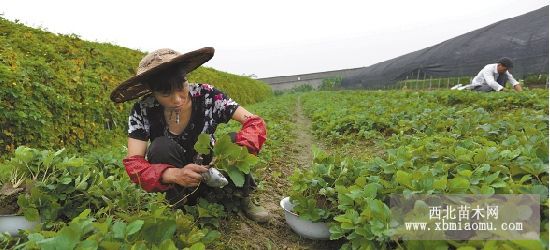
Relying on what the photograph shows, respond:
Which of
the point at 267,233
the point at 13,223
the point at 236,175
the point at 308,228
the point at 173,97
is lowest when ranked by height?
the point at 267,233

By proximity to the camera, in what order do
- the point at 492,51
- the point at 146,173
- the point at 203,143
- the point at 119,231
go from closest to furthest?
the point at 119,231 < the point at 203,143 < the point at 146,173 < the point at 492,51

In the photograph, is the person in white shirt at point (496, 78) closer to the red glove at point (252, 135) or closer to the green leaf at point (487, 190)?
the red glove at point (252, 135)

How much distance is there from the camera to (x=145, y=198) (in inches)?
80.2

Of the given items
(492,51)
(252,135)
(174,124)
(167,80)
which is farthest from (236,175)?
(492,51)

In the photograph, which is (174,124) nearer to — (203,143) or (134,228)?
(203,143)

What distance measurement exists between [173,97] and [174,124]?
14.5 inches

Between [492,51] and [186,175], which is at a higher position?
[492,51]

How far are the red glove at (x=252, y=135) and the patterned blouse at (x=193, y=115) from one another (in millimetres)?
235

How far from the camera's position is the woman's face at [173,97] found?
7.17ft

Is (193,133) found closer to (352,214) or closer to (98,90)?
(352,214)

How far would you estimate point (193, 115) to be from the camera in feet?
8.29

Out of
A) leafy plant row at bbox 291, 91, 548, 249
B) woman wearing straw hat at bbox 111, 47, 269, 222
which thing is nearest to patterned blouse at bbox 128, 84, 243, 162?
woman wearing straw hat at bbox 111, 47, 269, 222

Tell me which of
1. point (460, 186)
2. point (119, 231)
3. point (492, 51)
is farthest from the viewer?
point (492, 51)

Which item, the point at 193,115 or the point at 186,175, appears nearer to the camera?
the point at 186,175
